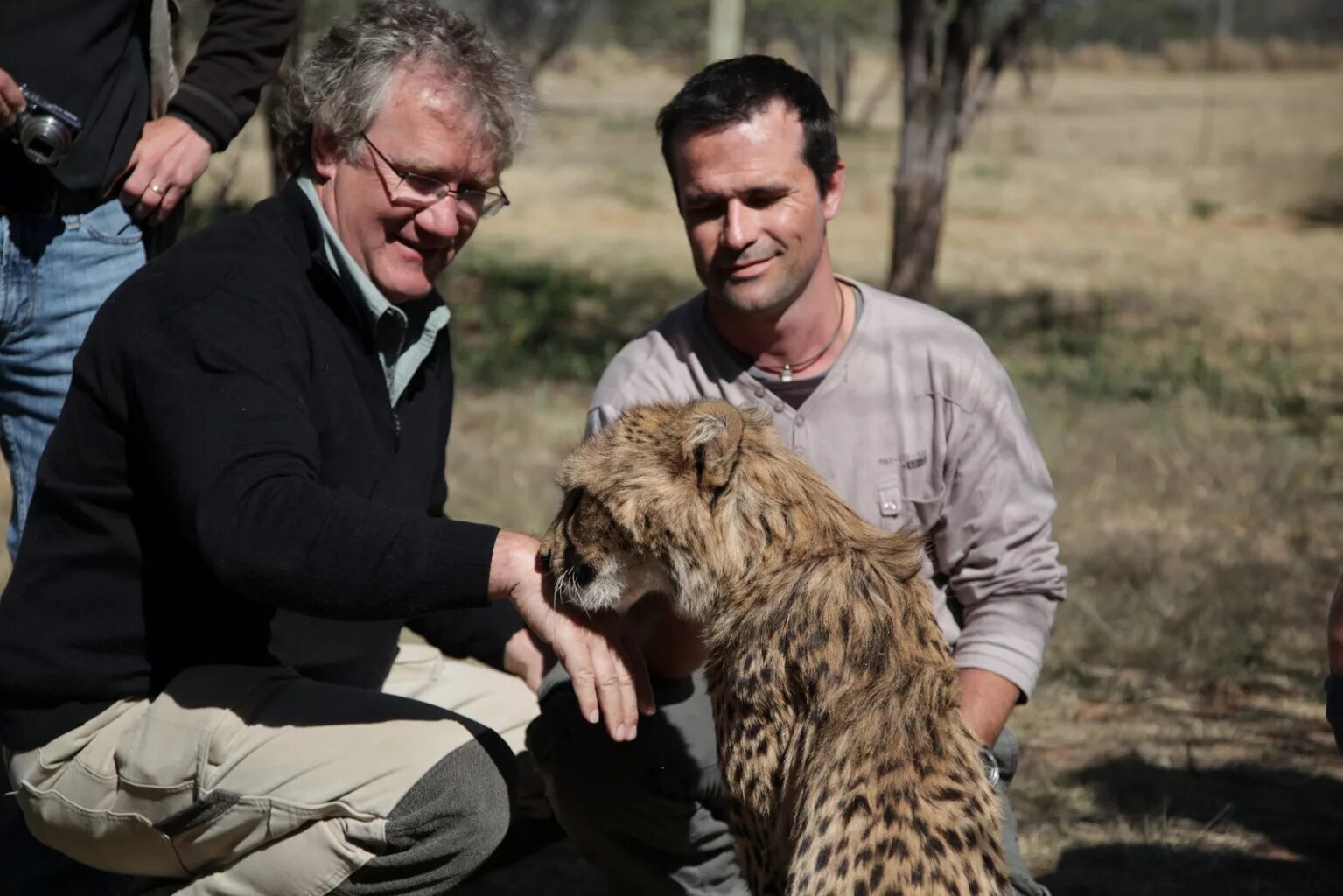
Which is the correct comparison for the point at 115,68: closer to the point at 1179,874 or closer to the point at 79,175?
the point at 79,175

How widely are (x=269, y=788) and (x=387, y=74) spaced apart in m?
1.58

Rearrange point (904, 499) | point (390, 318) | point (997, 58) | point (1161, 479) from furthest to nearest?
point (997, 58) < point (1161, 479) < point (904, 499) < point (390, 318)

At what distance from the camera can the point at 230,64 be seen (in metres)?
4.00

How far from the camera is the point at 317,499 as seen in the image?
2.81 metres

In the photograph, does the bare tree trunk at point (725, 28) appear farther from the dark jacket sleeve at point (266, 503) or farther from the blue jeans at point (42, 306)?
the dark jacket sleeve at point (266, 503)

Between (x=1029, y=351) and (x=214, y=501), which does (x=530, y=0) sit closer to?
(x=1029, y=351)

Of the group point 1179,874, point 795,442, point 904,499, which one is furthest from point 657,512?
point 1179,874

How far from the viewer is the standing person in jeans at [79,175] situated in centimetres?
355

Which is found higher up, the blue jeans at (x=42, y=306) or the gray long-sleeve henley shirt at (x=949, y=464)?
the blue jeans at (x=42, y=306)

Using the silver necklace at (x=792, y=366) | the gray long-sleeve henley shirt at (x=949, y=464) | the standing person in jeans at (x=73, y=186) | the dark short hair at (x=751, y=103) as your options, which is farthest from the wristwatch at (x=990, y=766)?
the standing person in jeans at (x=73, y=186)

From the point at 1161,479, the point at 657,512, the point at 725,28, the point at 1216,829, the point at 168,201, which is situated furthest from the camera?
the point at 725,28

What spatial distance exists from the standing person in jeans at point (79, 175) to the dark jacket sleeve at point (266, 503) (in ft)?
2.27

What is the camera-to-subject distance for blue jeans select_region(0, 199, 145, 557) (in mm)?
3555

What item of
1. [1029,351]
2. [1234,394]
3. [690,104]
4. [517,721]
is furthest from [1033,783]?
[1029,351]
